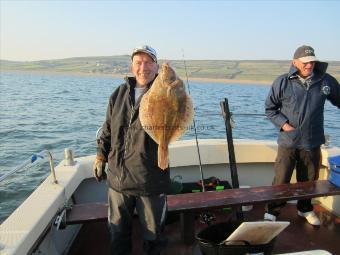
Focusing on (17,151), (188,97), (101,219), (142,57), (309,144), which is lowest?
(17,151)

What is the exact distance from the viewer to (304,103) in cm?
443

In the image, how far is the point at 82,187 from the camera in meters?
5.03

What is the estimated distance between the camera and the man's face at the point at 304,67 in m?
4.39

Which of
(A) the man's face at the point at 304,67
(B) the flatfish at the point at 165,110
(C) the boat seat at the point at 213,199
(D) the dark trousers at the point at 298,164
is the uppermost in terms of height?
(A) the man's face at the point at 304,67

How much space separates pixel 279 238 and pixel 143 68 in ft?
9.06

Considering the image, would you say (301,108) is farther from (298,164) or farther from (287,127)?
(298,164)

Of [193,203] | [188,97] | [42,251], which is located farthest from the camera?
[193,203]

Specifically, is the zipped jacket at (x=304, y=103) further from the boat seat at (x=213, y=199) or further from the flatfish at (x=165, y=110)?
the flatfish at (x=165, y=110)

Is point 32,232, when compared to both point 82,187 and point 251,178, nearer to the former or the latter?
point 82,187

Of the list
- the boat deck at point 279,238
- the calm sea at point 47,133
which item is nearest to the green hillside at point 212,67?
the calm sea at point 47,133

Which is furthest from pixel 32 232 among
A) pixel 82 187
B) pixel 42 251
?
pixel 82 187

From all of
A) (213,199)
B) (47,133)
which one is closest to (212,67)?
(47,133)

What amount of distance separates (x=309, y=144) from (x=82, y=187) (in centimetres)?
293

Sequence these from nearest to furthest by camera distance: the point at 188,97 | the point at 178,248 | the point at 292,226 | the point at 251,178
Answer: the point at 188,97 → the point at 178,248 → the point at 292,226 → the point at 251,178
